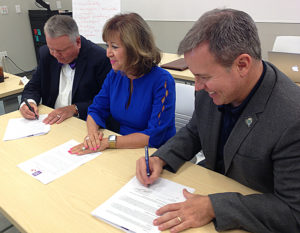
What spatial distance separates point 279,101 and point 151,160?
0.55 metres

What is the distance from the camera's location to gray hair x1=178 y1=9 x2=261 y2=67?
81 centimetres

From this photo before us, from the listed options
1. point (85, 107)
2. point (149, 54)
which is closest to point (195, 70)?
point (149, 54)

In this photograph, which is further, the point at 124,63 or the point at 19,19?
the point at 19,19

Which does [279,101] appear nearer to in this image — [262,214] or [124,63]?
[262,214]

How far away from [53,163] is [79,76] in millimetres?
933

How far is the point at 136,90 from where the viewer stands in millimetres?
1540

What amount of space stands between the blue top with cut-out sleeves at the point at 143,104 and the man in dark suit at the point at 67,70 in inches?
11.1

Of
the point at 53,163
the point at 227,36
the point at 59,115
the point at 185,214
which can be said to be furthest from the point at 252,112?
the point at 59,115

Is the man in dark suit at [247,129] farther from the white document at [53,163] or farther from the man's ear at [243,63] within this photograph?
the white document at [53,163]

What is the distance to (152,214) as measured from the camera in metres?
0.88

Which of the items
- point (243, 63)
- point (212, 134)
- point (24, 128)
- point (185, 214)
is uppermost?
point (243, 63)

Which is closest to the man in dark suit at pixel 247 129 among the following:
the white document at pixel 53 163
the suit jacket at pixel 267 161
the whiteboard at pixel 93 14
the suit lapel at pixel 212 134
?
the suit jacket at pixel 267 161

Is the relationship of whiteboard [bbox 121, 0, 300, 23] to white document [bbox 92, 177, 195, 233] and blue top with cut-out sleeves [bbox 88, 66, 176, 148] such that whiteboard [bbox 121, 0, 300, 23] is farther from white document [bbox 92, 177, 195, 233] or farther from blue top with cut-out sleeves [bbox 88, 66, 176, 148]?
white document [bbox 92, 177, 195, 233]

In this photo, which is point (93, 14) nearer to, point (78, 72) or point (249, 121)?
point (78, 72)
